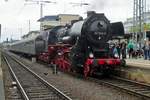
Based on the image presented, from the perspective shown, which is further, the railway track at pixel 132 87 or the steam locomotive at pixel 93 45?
the steam locomotive at pixel 93 45

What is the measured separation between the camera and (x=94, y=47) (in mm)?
20219

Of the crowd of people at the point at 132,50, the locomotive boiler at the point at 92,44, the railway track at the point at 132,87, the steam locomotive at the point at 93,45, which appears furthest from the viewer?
the crowd of people at the point at 132,50

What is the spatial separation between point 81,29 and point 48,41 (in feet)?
33.4

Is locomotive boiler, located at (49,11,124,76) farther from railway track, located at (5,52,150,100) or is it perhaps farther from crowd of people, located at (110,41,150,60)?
crowd of people, located at (110,41,150,60)

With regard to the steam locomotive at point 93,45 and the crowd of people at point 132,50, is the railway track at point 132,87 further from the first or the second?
the crowd of people at point 132,50

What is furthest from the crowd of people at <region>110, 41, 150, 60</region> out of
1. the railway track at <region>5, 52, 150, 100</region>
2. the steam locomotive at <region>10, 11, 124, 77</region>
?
the railway track at <region>5, 52, 150, 100</region>

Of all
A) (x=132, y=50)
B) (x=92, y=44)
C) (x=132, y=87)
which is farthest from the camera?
(x=132, y=50)

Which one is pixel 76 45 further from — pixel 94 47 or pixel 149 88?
pixel 149 88

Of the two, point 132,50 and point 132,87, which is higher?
point 132,50

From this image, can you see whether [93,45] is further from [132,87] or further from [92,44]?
[132,87]

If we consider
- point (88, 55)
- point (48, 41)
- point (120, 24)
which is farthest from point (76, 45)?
point (48, 41)

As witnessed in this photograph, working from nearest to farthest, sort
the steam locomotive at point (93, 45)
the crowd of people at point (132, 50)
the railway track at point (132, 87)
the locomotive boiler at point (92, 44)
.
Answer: the railway track at point (132, 87) < the steam locomotive at point (93, 45) < the locomotive boiler at point (92, 44) < the crowd of people at point (132, 50)

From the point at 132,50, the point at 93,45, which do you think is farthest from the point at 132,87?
the point at 132,50

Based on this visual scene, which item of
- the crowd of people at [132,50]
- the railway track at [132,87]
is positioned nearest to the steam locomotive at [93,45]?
the railway track at [132,87]
